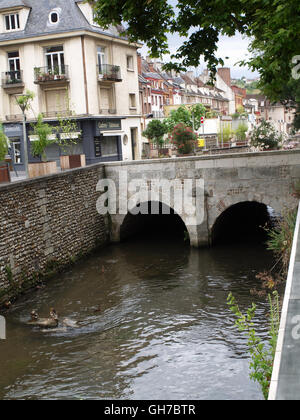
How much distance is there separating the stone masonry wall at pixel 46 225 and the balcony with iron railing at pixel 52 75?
42.6 feet

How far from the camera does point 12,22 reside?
35.6 m

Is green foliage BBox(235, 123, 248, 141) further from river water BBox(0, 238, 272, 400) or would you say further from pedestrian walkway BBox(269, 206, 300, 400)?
pedestrian walkway BBox(269, 206, 300, 400)

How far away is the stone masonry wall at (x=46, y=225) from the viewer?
16219mm

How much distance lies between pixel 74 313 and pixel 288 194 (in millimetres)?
9697

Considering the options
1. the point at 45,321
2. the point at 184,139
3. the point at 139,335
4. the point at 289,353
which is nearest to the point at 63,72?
the point at 184,139

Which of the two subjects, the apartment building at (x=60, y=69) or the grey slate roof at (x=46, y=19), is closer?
the grey slate roof at (x=46, y=19)

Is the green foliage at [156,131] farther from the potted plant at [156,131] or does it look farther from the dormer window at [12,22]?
the dormer window at [12,22]

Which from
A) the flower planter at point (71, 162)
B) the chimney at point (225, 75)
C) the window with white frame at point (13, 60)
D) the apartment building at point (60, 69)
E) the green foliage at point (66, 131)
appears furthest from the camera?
the chimney at point (225, 75)

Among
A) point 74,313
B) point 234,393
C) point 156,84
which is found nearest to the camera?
point 234,393

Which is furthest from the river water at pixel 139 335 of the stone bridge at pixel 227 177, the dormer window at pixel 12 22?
the dormer window at pixel 12 22

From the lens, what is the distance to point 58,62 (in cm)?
3472

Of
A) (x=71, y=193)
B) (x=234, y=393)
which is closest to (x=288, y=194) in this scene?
(x=71, y=193)

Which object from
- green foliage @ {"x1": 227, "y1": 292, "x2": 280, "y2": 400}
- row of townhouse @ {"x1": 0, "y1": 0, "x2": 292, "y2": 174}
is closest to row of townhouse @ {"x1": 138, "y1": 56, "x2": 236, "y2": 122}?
row of townhouse @ {"x1": 0, "y1": 0, "x2": 292, "y2": 174}

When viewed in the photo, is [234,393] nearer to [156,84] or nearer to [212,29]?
[212,29]
